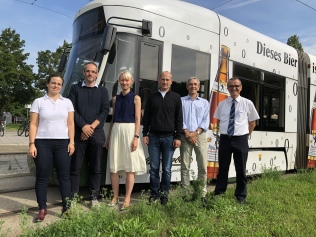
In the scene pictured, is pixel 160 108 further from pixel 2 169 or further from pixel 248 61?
pixel 2 169

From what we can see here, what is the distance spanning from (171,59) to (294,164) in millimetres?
4569

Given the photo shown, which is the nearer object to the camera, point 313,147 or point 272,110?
point 272,110

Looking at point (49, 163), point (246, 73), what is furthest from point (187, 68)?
A: point (49, 163)

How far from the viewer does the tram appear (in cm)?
519

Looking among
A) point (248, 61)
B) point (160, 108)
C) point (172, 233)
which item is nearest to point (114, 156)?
point (160, 108)

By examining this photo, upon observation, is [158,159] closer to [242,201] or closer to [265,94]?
[242,201]

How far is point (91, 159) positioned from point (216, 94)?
106 inches

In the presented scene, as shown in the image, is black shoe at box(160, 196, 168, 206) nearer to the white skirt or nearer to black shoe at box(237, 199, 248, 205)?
the white skirt

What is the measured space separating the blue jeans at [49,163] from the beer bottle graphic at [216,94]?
2744 mm

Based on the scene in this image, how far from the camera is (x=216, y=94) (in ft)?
20.0

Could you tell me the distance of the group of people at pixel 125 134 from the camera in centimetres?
415

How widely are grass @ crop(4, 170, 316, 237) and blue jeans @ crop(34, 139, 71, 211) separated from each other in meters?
0.53

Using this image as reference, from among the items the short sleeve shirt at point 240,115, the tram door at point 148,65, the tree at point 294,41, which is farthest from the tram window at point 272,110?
the tree at point 294,41

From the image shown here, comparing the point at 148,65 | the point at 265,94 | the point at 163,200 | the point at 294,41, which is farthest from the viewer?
the point at 294,41
